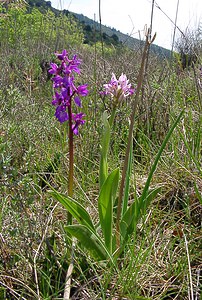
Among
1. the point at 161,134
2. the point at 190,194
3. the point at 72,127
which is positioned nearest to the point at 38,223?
the point at 72,127

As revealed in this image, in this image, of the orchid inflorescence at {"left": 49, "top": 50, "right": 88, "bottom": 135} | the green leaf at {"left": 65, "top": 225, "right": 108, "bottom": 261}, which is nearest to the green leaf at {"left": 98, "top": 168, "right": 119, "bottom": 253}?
the green leaf at {"left": 65, "top": 225, "right": 108, "bottom": 261}

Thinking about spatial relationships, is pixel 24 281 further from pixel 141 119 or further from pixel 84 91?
pixel 141 119

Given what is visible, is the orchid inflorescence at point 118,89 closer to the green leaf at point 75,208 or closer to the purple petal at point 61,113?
the purple petal at point 61,113

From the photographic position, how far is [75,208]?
3.70ft

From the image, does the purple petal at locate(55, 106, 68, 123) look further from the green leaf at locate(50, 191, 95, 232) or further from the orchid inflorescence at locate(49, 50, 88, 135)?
the green leaf at locate(50, 191, 95, 232)

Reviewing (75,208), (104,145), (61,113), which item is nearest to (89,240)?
(75,208)

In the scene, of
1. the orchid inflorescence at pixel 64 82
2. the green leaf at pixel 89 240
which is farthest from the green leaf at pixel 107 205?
the orchid inflorescence at pixel 64 82

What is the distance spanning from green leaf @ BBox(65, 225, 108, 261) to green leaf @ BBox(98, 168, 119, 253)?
35mm

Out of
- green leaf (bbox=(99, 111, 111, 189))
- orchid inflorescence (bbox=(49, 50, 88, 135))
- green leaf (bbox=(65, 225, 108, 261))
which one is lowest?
green leaf (bbox=(65, 225, 108, 261))

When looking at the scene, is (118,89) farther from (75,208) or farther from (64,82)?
(75,208)

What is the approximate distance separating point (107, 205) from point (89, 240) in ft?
0.37

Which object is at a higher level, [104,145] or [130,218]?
[104,145]

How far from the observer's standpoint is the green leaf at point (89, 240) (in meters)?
1.08

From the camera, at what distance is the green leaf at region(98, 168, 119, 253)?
1.12 metres
